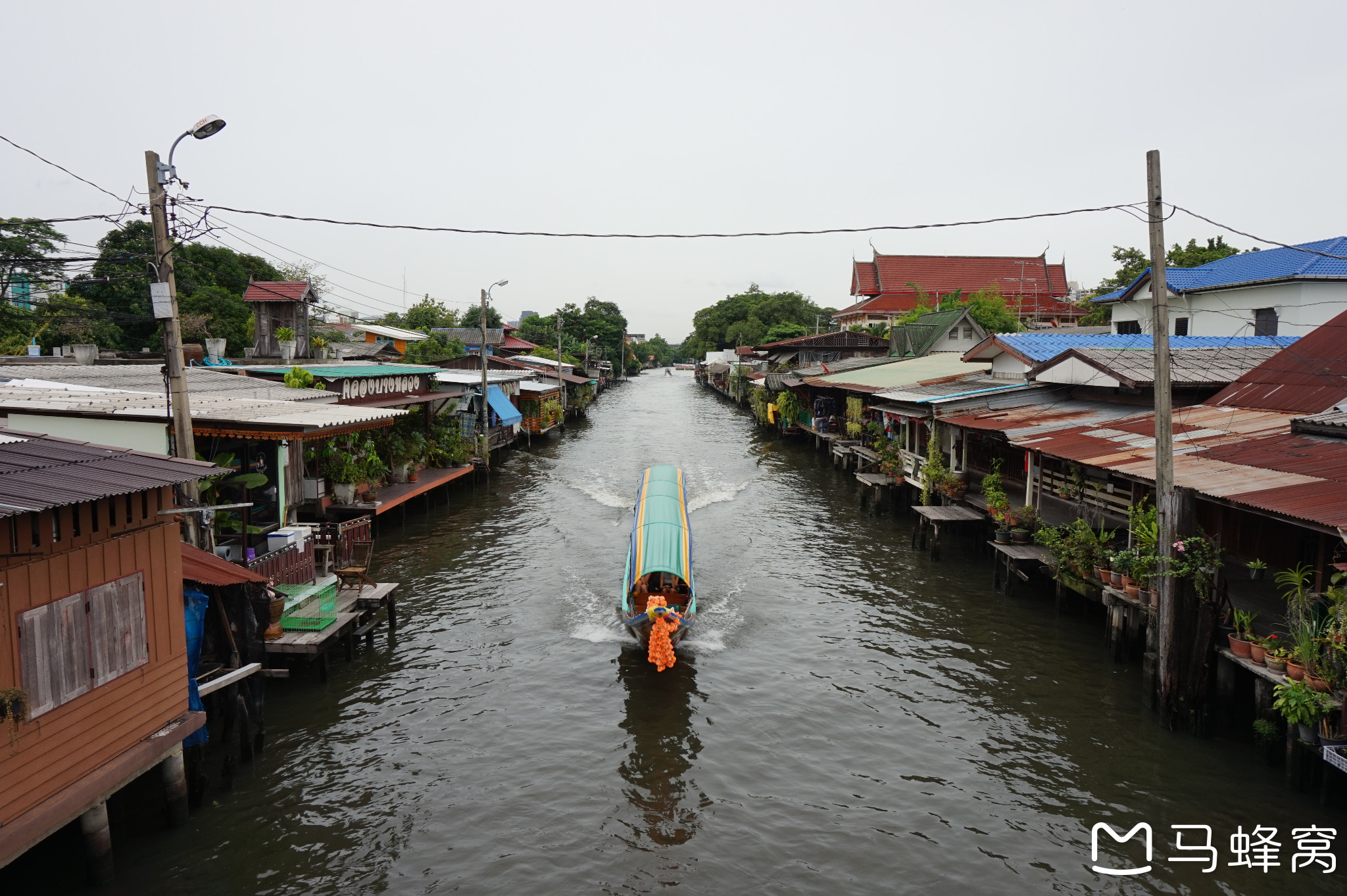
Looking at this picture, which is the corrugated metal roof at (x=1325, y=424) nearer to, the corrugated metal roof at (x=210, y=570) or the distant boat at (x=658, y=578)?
the distant boat at (x=658, y=578)

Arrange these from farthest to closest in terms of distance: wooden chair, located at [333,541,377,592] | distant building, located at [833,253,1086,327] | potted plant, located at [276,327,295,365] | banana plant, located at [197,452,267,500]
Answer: distant building, located at [833,253,1086,327] < potted plant, located at [276,327,295,365] < wooden chair, located at [333,541,377,592] < banana plant, located at [197,452,267,500]

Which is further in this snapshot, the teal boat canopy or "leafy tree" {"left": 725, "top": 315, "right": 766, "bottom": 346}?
"leafy tree" {"left": 725, "top": 315, "right": 766, "bottom": 346}

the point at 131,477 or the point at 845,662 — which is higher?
the point at 131,477

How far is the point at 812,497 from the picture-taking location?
1177 inches

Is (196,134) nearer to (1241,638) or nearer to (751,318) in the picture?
(1241,638)

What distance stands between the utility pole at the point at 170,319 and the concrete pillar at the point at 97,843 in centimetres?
381

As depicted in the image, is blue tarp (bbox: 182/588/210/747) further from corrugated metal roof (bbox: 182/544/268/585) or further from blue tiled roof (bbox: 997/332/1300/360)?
blue tiled roof (bbox: 997/332/1300/360)

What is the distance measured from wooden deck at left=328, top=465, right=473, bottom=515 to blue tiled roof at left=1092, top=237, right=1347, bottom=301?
2231 centimetres

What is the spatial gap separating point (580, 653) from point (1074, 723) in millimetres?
8016

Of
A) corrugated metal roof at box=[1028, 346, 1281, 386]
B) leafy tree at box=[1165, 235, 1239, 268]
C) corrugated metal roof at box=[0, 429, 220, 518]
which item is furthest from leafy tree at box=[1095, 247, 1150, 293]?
corrugated metal roof at box=[0, 429, 220, 518]

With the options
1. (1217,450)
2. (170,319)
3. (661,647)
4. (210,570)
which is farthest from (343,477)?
(1217,450)

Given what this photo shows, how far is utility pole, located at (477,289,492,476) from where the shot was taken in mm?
31955

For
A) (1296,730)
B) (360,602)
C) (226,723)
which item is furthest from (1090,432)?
(226,723)

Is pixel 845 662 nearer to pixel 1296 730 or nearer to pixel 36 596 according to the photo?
pixel 1296 730
